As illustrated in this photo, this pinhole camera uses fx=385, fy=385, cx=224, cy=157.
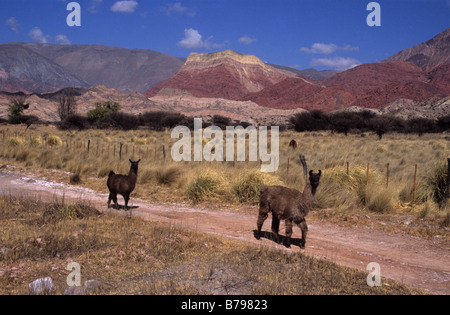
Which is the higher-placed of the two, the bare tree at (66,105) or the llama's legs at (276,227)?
the bare tree at (66,105)

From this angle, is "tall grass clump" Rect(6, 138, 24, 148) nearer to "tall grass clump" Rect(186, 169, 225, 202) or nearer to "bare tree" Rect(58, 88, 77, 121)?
"tall grass clump" Rect(186, 169, 225, 202)

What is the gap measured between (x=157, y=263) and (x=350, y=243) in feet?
14.8

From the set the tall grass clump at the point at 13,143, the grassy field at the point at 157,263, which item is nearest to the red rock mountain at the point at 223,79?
the tall grass clump at the point at 13,143

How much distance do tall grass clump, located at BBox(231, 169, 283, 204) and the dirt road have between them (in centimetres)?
114

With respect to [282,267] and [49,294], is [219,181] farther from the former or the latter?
[49,294]

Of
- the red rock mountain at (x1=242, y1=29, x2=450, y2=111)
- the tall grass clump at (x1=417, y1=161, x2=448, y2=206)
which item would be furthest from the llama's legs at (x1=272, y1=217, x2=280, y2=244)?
the red rock mountain at (x1=242, y1=29, x2=450, y2=111)

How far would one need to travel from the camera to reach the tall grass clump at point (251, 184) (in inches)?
500

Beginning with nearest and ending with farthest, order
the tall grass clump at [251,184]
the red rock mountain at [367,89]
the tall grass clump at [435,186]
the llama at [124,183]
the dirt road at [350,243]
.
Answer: the dirt road at [350,243] < the llama at [124,183] < the tall grass clump at [435,186] < the tall grass clump at [251,184] < the red rock mountain at [367,89]

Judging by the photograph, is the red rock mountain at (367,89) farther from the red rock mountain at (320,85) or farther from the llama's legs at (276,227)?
Result: the llama's legs at (276,227)

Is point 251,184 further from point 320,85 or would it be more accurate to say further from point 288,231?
point 320,85

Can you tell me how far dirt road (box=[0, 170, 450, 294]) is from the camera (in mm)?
6730

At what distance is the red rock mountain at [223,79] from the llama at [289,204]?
156514 millimetres
